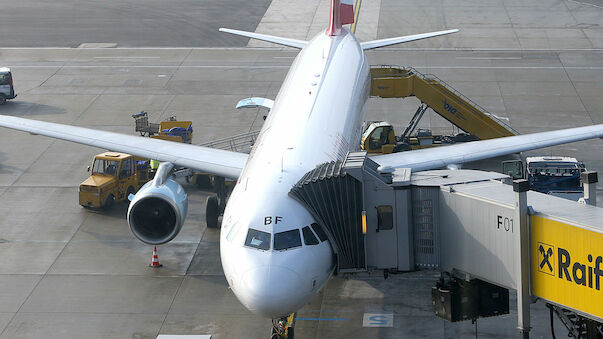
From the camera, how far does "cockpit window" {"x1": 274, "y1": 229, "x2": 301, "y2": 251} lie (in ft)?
72.0

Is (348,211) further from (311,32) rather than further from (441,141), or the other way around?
(311,32)

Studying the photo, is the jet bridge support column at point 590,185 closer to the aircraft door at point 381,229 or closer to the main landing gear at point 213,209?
the aircraft door at point 381,229

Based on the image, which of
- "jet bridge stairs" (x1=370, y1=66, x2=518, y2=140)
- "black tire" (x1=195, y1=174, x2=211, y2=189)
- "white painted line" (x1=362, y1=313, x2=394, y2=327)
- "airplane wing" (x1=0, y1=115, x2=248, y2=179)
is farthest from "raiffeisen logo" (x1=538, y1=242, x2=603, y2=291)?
"jet bridge stairs" (x1=370, y1=66, x2=518, y2=140)

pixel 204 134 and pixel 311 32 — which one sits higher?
pixel 311 32

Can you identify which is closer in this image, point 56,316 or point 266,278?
point 266,278

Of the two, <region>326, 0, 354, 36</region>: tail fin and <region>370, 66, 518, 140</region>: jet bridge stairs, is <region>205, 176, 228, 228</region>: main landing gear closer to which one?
<region>326, 0, 354, 36</region>: tail fin

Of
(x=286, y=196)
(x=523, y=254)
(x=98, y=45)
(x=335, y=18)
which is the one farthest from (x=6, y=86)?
(x=523, y=254)

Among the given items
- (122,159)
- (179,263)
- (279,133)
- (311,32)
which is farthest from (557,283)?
(311,32)

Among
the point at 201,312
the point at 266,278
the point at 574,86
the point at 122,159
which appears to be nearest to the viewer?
the point at 266,278

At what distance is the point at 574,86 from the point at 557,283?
35631 mm

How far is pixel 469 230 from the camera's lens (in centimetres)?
2105

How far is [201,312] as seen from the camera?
2766 centimetres

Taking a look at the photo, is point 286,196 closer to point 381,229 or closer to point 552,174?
point 381,229

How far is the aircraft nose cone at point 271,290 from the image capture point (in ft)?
69.2
